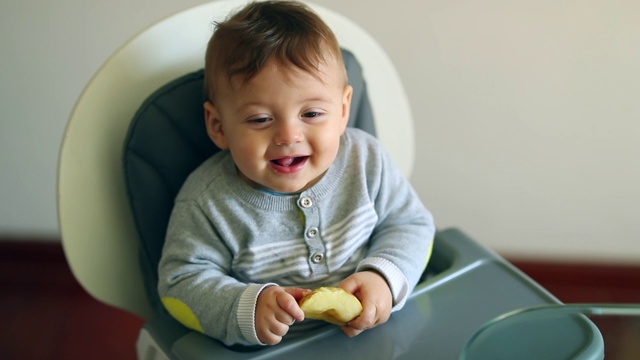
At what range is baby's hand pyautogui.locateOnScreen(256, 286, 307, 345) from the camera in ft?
2.82

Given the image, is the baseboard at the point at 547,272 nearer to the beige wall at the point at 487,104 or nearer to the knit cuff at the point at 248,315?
the beige wall at the point at 487,104

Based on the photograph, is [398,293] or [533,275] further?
[533,275]

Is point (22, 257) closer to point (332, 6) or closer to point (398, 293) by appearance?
point (332, 6)

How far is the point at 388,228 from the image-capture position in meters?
1.04

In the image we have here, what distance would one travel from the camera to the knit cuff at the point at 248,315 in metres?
0.88

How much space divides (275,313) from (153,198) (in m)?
0.26

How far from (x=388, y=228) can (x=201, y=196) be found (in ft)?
0.81

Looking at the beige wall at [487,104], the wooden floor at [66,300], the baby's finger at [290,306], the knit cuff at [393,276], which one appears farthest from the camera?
the wooden floor at [66,300]

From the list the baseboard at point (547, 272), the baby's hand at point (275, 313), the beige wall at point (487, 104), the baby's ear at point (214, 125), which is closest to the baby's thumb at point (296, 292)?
the baby's hand at point (275, 313)

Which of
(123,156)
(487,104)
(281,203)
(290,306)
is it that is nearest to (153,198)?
(123,156)

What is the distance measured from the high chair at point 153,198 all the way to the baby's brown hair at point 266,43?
0.11 m

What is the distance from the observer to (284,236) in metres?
0.99

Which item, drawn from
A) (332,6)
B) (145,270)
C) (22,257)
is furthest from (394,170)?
(22,257)

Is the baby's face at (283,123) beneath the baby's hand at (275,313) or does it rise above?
above
